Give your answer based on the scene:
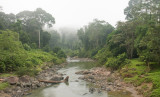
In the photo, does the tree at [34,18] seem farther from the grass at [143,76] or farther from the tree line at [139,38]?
the grass at [143,76]

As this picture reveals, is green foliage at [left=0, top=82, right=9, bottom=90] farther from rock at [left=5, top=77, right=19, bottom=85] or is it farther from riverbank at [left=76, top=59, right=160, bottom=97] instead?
riverbank at [left=76, top=59, right=160, bottom=97]

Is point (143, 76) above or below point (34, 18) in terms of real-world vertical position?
below

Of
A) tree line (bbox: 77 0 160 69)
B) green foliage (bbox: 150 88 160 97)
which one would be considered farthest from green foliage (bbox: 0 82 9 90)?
tree line (bbox: 77 0 160 69)

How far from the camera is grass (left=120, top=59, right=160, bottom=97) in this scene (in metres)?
12.9

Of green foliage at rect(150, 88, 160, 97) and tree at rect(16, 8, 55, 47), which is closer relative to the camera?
green foliage at rect(150, 88, 160, 97)

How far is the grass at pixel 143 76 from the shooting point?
1288 cm

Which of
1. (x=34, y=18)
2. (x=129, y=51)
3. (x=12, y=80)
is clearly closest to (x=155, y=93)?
(x=12, y=80)

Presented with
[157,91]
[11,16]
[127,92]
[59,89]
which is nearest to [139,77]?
[127,92]

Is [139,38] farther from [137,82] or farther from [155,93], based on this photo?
[155,93]

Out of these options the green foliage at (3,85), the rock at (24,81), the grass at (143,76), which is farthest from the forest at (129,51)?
the green foliage at (3,85)

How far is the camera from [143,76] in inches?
652

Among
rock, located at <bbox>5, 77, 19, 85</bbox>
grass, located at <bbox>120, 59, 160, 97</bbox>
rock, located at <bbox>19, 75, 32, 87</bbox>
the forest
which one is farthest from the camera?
rock, located at <bbox>19, 75, 32, 87</bbox>

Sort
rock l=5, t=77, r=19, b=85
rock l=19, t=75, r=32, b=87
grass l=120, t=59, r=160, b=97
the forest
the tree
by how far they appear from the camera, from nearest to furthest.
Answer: grass l=120, t=59, r=160, b=97, rock l=5, t=77, r=19, b=85, the forest, rock l=19, t=75, r=32, b=87, the tree

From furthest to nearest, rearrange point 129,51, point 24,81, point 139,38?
1. point 129,51
2. point 139,38
3. point 24,81
